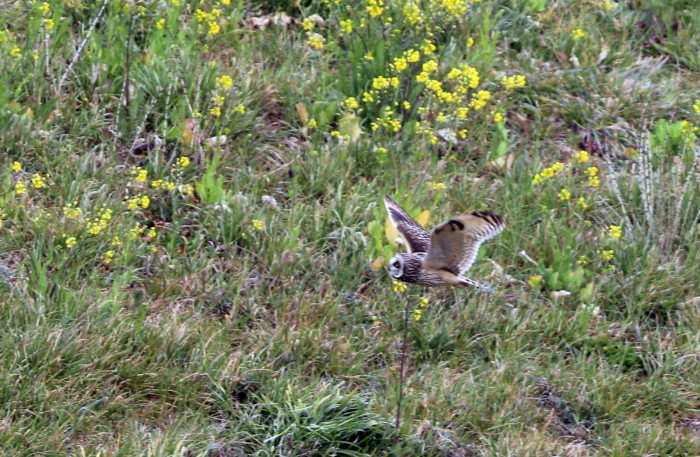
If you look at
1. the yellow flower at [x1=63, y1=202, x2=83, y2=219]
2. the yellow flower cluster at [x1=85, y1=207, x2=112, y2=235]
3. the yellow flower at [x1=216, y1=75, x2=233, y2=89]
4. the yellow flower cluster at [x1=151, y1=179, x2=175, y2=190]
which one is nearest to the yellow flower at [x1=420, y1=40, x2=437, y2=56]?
the yellow flower at [x1=216, y1=75, x2=233, y2=89]

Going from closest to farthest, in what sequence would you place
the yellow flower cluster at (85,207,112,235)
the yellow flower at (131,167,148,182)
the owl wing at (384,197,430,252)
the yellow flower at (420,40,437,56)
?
the yellow flower cluster at (85,207,112,235), the owl wing at (384,197,430,252), the yellow flower at (131,167,148,182), the yellow flower at (420,40,437,56)

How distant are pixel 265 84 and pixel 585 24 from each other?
2.37 metres

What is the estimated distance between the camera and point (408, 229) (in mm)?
4887

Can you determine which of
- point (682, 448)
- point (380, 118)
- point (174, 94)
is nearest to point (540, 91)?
point (380, 118)

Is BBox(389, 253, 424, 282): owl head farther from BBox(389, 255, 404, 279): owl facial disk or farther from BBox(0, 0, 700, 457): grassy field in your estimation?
BBox(0, 0, 700, 457): grassy field

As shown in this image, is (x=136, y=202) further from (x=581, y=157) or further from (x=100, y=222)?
(x=581, y=157)

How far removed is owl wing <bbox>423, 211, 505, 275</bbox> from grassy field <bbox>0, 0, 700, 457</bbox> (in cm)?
41

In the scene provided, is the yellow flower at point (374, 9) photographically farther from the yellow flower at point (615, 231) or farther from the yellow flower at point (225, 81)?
the yellow flower at point (615, 231)

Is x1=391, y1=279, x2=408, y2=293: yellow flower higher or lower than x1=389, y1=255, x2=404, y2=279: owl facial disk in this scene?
lower

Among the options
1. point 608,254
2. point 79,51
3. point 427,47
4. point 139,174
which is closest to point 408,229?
point 608,254

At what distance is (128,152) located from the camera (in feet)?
18.4

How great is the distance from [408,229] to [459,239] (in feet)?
1.41

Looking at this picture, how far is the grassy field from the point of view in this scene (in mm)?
4359

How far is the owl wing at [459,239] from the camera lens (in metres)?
4.28
